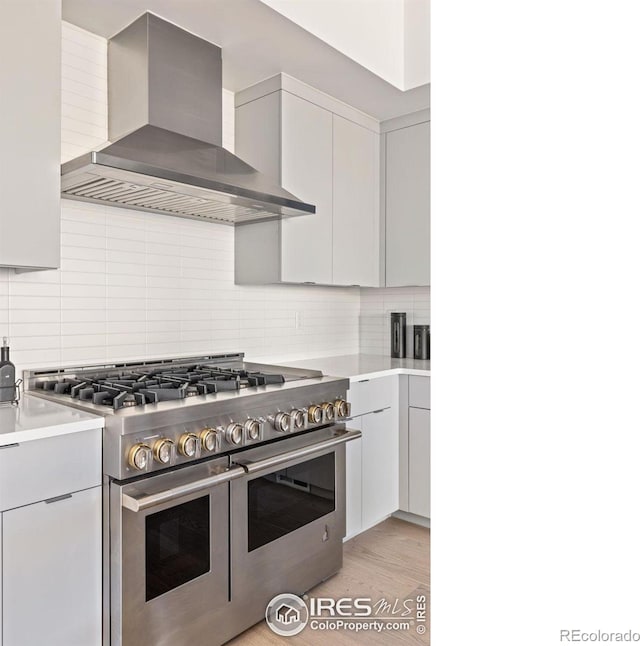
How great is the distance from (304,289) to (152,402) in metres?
1.61

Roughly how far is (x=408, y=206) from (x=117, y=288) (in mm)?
1729

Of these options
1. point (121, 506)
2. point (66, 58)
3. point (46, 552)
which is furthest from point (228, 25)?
point (46, 552)

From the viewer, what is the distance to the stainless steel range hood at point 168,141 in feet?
6.22

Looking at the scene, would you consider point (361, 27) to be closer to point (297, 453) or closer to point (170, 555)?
point (297, 453)

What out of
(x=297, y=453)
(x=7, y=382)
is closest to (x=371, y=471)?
(x=297, y=453)

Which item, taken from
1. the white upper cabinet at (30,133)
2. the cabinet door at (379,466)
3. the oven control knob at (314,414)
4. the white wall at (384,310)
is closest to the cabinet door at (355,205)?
the white wall at (384,310)

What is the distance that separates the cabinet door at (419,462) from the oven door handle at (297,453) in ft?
1.97

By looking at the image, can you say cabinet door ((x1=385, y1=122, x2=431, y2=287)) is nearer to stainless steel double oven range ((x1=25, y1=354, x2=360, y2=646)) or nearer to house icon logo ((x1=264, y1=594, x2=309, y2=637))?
stainless steel double oven range ((x1=25, y1=354, x2=360, y2=646))

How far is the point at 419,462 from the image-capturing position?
9.24 feet

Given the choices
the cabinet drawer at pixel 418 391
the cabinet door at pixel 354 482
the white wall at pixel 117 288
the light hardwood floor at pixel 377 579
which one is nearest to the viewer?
the light hardwood floor at pixel 377 579

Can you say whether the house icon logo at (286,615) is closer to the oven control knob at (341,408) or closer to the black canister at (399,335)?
the oven control knob at (341,408)
